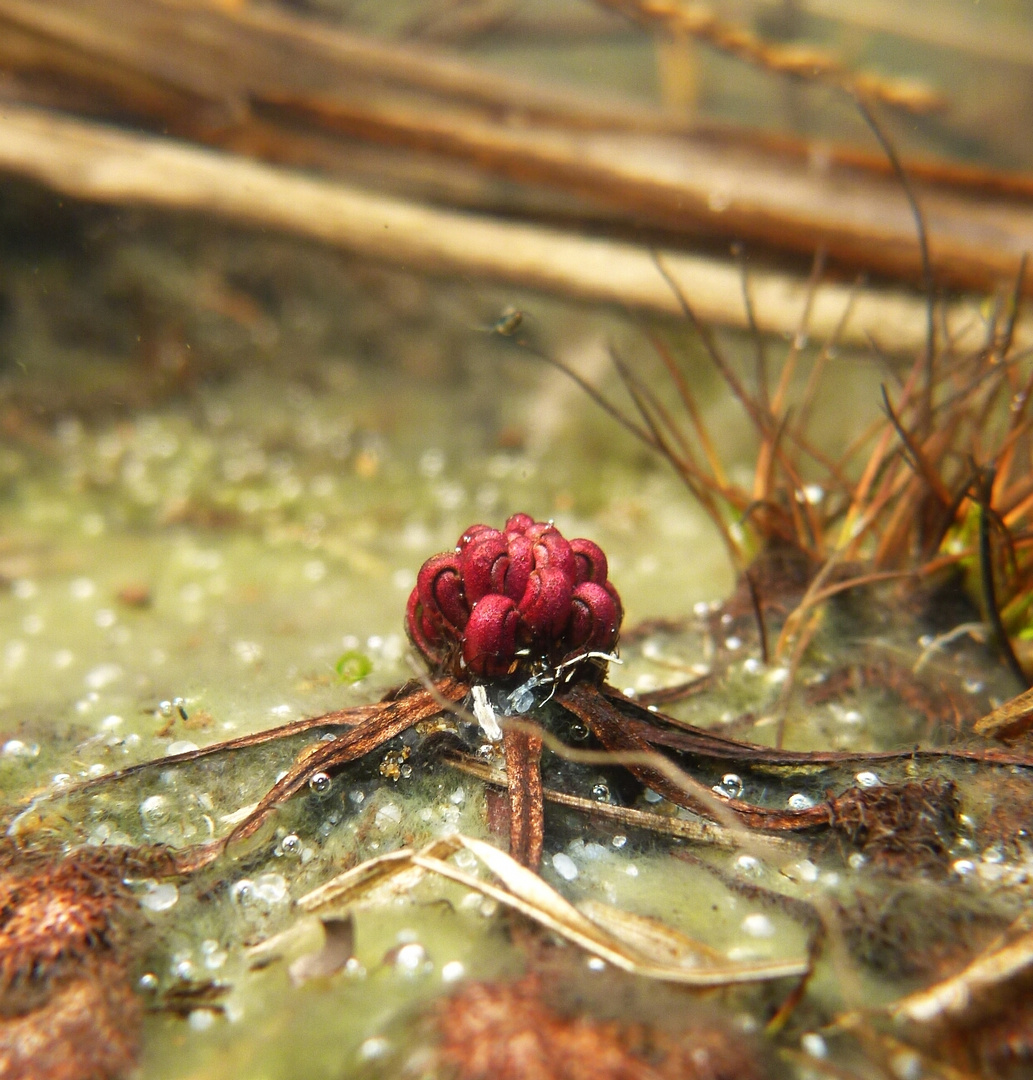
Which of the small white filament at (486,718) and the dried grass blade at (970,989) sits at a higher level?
the dried grass blade at (970,989)

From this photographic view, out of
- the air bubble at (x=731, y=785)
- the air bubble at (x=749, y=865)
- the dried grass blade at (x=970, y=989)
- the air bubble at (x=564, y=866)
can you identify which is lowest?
the air bubble at (x=564, y=866)

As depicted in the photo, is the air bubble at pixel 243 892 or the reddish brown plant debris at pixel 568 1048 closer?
the reddish brown plant debris at pixel 568 1048

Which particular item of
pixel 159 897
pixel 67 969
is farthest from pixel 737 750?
pixel 67 969

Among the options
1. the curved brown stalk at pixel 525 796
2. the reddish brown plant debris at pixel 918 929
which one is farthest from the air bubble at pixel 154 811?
the reddish brown plant debris at pixel 918 929

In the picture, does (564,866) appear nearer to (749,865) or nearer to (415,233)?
(749,865)

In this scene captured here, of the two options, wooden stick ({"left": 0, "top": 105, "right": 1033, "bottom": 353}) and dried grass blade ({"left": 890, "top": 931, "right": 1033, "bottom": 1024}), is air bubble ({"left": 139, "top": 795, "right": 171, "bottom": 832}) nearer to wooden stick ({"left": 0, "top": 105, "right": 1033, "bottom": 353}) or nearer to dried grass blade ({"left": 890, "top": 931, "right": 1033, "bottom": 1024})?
dried grass blade ({"left": 890, "top": 931, "right": 1033, "bottom": 1024})

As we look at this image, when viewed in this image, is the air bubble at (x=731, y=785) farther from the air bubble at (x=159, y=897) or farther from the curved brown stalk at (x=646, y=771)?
the air bubble at (x=159, y=897)
